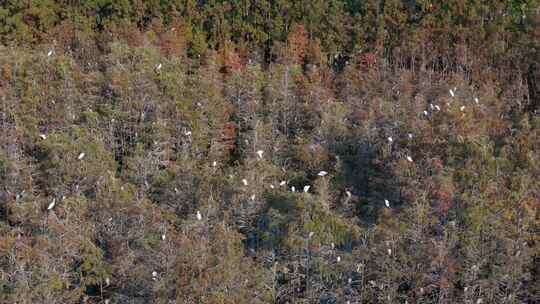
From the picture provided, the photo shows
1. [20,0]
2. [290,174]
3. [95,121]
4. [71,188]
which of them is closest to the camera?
[71,188]

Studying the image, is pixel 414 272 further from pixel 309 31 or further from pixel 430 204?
pixel 309 31

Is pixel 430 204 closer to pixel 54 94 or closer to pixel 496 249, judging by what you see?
pixel 496 249

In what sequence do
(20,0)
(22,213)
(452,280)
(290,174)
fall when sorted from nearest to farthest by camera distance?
(452,280) < (22,213) < (290,174) < (20,0)

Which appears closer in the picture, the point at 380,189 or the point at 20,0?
the point at 380,189

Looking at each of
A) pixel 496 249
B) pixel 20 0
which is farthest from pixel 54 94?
pixel 496 249

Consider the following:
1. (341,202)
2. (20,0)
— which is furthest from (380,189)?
(20,0)

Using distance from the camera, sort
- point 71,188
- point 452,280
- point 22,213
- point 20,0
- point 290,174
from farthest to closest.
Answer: point 20,0 < point 290,174 < point 71,188 < point 22,213 < point 452,280
